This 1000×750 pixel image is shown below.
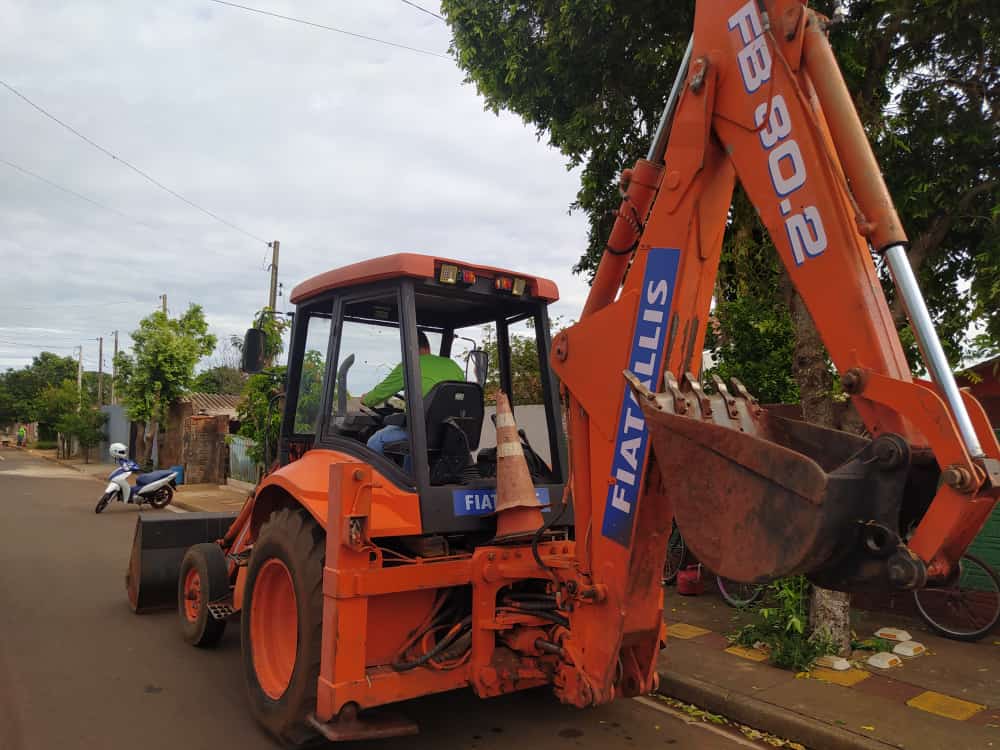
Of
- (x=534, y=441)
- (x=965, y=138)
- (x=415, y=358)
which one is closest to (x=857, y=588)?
(x=415, y=358)

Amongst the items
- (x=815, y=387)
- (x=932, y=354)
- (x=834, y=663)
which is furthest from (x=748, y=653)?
(x=932, y=354)

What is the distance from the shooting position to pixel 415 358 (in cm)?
402

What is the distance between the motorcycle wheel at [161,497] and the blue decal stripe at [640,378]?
13.9 meters

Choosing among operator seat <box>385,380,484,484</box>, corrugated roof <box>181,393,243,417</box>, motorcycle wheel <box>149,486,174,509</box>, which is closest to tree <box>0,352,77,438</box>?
corrugated roof <box>181,393,243,417</box>

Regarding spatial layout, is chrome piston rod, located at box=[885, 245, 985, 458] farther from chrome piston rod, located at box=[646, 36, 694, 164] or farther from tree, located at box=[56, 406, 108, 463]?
tree, located at box=[56, 406, 108, 463]

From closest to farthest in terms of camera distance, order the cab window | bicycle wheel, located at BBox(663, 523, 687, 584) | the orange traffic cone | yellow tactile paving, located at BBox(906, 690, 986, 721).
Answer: the orange traffic cone < yellow tactile paving, located at BBox(906, 690, 986, 721) < the cab window < bicycle wheel, located at BBox(663, 523, 687, 584)

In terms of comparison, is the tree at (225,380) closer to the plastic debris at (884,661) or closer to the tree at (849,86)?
the tree at (849,86)

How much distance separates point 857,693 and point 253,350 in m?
4.40

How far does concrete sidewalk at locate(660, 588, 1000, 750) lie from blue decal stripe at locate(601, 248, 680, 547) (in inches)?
82.0

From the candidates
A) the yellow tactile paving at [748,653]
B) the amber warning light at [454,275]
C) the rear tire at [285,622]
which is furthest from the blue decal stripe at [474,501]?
the yellow tactile paving at [748,653]

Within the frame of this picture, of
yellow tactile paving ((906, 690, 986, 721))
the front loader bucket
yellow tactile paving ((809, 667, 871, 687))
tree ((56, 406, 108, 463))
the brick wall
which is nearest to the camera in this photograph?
yellow tactile paving ((906, 690, 986, 721))

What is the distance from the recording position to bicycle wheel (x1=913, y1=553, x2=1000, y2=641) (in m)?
5.76

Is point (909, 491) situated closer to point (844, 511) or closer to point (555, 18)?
point (844, 511)

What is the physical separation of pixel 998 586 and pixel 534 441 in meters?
3.88
